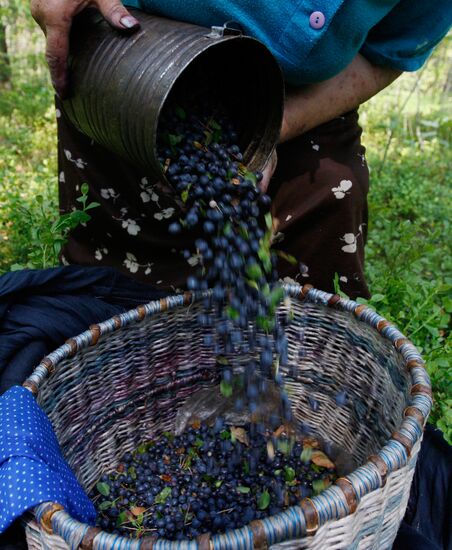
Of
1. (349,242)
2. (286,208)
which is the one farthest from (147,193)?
(349,242)

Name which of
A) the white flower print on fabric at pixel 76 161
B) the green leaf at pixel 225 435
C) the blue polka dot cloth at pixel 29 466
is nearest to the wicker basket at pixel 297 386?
the blue polka dot cloth at pixel 29 466

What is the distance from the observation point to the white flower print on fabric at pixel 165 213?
2086 mm

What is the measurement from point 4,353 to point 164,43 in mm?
909

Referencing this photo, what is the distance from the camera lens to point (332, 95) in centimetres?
194

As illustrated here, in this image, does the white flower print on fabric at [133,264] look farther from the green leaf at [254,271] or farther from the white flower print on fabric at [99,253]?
the green leaf at [254,271]

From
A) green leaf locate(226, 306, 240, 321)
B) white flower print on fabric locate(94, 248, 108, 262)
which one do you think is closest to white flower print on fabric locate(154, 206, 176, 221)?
white flower print on fabric locate(94, 248, 108, 262)

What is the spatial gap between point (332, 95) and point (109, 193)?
82 cm

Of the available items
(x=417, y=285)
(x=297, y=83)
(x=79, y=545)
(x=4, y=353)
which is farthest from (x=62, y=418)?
(x=417, y=285)

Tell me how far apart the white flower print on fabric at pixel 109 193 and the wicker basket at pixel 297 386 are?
57 centimetres

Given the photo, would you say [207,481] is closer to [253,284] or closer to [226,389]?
[226,389]

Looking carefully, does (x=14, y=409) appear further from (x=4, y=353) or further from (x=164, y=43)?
(x=164, y=43)

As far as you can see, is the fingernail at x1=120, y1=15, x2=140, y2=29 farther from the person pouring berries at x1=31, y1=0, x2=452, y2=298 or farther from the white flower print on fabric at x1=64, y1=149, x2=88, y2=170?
the white flower print on fabric at x1=64, y1=149, x2=88, y2=170

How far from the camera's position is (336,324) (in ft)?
5.67

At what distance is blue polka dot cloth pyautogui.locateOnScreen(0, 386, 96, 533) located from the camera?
1078mm
